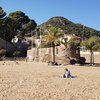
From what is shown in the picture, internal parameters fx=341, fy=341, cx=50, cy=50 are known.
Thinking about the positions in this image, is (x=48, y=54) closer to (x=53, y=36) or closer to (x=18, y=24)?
(x=53, y=36)

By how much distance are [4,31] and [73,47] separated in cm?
2385

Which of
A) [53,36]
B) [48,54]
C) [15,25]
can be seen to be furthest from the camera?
[15,25]

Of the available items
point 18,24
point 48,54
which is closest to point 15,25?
point 18,24

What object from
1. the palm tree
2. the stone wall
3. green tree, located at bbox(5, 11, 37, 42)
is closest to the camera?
the stone wall

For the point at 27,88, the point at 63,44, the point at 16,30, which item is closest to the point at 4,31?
the point at 16,30

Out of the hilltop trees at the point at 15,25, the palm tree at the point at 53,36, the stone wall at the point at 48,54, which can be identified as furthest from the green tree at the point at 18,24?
the palm tree at the point at 53,36

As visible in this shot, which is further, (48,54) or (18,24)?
(18,24)

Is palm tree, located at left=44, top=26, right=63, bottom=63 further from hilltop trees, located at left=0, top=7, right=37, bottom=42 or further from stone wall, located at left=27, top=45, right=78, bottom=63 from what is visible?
hilltop trees, located at left=0, top=7, right=37, bottom=42

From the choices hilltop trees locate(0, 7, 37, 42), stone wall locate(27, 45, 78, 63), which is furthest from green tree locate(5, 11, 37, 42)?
stone wall locate(27, 45, 78, 63)

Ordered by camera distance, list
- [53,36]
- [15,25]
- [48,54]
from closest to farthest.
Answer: [53,36] < [48,54] < [15,25]

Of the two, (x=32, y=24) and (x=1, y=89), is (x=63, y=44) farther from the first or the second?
(x=1, y=89)

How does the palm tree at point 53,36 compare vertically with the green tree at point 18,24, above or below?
below

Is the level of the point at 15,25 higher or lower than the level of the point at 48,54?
higher

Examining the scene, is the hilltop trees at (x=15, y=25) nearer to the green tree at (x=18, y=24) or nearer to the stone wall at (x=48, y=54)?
the green tree at (x=18, y=24)
